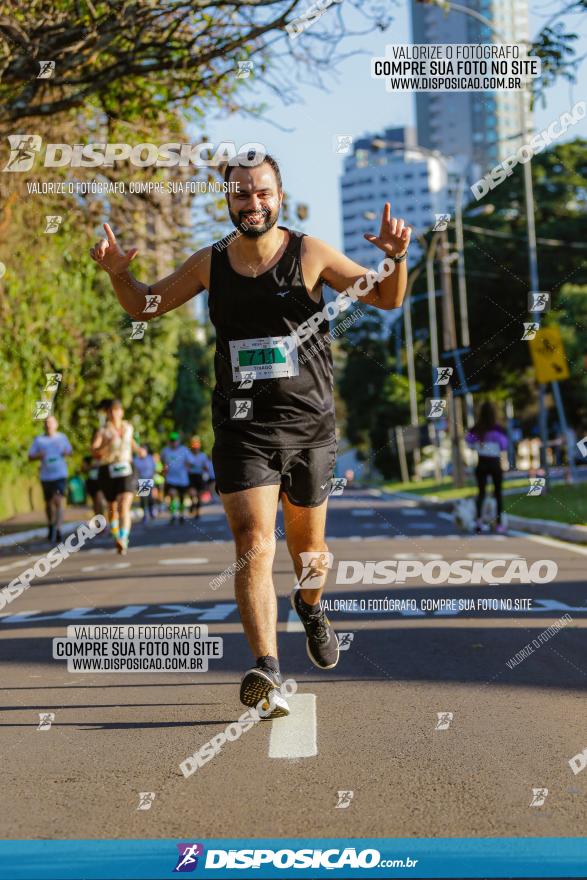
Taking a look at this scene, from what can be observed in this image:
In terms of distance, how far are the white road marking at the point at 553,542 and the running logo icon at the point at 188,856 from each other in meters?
12.0

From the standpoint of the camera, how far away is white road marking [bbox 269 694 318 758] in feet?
17.0

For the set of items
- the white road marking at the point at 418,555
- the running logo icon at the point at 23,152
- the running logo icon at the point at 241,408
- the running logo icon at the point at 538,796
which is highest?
the running logo icon at the point at 23,152

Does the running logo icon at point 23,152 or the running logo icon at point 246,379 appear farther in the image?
the running logo icon at point 23,152

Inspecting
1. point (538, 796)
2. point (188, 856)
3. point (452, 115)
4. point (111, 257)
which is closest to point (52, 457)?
point (111, 257)

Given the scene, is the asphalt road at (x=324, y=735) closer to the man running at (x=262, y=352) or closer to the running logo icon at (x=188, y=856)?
the running logo icon at (x=188, y=856)

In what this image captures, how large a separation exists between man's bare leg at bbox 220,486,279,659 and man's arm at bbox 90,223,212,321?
83cm

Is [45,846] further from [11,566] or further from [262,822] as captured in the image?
[11,566]

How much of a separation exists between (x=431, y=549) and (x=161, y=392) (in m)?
27.4

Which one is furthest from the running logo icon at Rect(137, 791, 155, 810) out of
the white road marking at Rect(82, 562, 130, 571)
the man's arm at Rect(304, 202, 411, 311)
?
the white road marking at Rect(82, 562, 130, 571)

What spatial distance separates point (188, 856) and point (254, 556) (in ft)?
Result: 6.17

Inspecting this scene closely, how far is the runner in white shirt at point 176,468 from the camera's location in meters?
26.1

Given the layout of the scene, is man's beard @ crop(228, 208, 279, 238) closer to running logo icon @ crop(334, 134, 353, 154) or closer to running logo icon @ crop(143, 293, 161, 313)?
running logo icon @ crop(143, 293, 161, 313)

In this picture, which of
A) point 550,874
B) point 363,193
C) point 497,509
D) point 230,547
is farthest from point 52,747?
point 363,193

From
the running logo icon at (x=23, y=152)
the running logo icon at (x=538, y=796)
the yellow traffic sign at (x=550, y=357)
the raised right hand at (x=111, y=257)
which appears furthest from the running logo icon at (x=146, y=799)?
the yellow traffic sign at (x=550, y=357)
